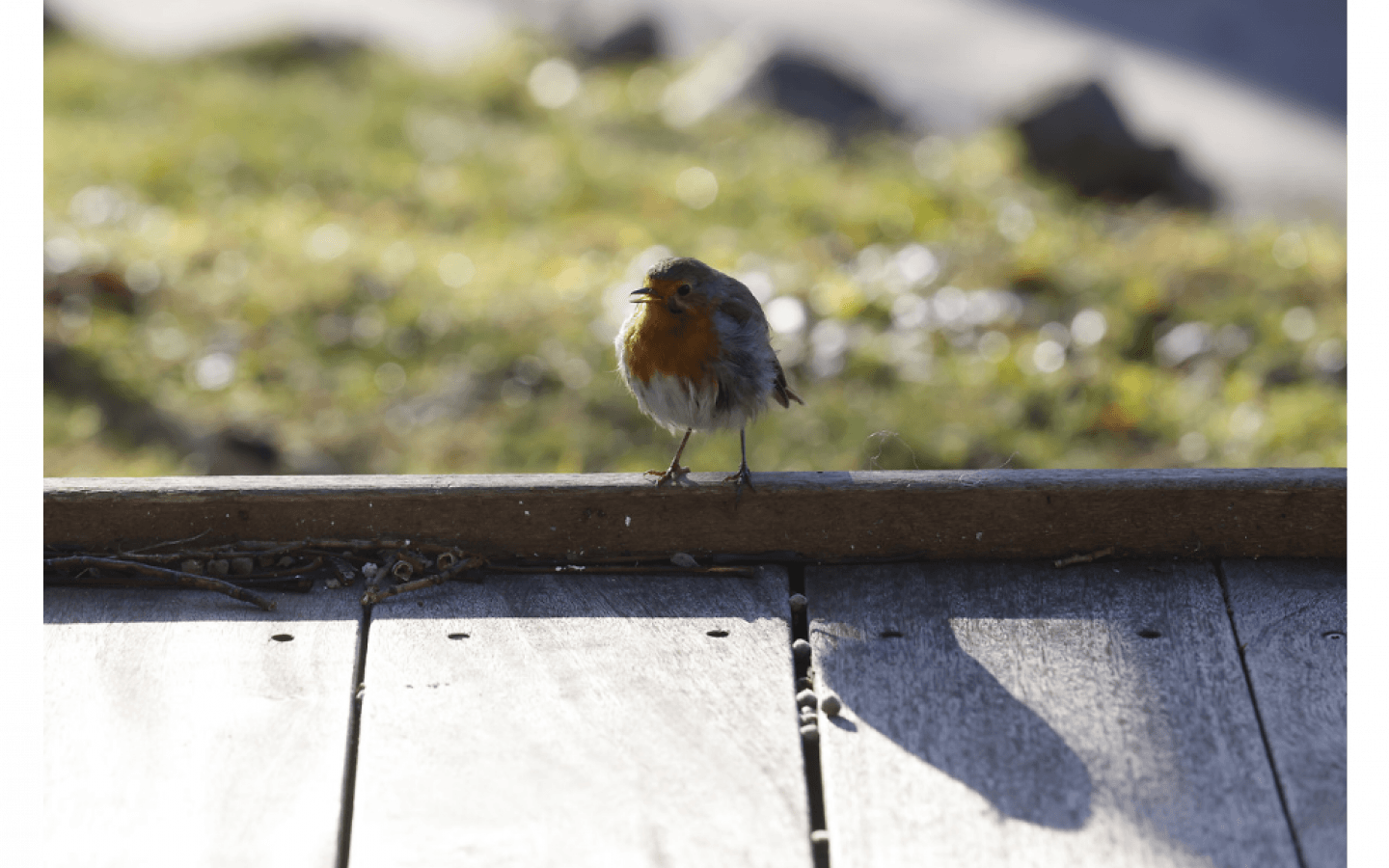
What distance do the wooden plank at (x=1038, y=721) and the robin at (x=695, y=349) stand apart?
64 centimetres

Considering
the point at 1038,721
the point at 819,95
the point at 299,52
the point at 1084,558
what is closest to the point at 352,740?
the point at 1038,721

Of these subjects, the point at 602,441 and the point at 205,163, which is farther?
the point at 205,163

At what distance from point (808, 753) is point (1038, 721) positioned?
0.87ft

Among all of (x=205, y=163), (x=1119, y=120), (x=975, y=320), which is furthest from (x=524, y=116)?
(x=975, y=320)

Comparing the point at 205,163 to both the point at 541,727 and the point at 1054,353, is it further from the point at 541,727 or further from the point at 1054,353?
the point at 541,727

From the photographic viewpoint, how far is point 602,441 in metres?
4.13

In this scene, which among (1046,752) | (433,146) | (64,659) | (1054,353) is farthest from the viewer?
(433,146)

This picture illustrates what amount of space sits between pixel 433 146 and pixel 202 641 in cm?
537

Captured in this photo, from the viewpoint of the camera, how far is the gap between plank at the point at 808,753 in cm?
140

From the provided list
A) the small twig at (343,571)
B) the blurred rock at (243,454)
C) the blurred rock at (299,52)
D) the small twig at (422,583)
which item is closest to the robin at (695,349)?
the small twig at (422,583)

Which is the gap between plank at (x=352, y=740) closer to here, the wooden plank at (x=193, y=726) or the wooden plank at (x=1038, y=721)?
the wooden plank at (x=193, y=726)

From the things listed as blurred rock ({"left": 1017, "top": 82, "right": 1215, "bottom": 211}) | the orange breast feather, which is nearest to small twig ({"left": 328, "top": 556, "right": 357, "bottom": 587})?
the orange breast feather

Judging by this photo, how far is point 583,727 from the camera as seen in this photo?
5.15ft

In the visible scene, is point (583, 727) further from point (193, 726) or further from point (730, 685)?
point (193, 726)
